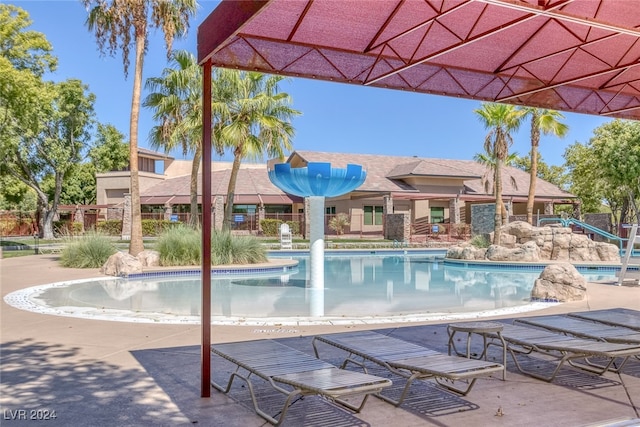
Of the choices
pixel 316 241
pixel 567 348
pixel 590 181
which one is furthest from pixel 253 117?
pixel 590 181

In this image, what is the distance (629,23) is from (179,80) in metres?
16.4

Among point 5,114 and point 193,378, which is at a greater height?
point 5,114

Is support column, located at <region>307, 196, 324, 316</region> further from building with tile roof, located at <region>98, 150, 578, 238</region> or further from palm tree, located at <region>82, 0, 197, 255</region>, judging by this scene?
building with tile roof, located at <region>98, 150, 578, 238</region>

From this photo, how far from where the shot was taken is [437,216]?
36312 mm

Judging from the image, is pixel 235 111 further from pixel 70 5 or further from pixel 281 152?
pixel 70 5

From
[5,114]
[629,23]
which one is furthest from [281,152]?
[629,23]

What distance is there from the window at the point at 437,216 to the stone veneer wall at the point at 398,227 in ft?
16.2

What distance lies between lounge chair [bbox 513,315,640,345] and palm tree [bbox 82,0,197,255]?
43.5ft

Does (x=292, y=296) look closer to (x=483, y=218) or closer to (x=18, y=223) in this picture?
(x=483, y=218)

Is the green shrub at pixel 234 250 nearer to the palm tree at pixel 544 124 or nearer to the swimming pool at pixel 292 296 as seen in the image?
the swimming pool at pixel 292 296

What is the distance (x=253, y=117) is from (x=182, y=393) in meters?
16.6

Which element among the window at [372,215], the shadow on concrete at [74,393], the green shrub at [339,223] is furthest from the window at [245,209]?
the shadow on concrete at [74,393]

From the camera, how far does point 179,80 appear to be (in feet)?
64.2

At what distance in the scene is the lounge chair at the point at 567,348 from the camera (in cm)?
448
